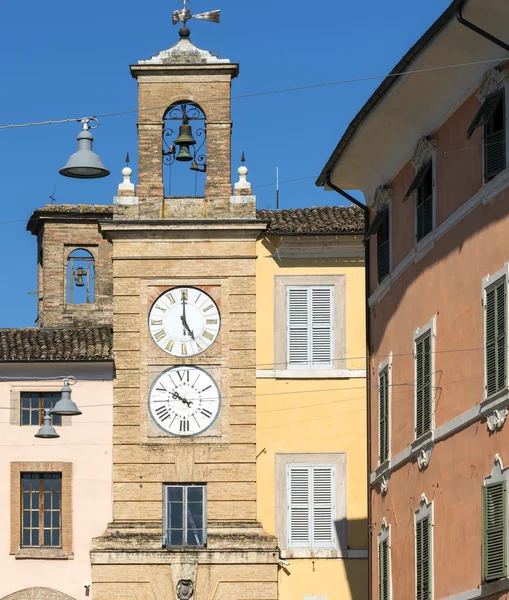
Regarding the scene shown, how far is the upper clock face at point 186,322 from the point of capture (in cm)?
3997

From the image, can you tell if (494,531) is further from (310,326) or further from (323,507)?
(310,326)

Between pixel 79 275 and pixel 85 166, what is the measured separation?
3011cm

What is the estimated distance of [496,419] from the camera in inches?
835

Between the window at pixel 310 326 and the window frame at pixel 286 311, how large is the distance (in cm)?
8

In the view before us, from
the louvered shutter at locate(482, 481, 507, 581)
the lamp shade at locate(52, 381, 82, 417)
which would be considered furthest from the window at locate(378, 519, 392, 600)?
the lamp shade at locate(52, 381, 82, 417)

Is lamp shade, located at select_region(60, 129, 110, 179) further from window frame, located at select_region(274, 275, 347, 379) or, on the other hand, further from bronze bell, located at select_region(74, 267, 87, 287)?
bronze bell, located at select_region(74, 267, 87, 287)

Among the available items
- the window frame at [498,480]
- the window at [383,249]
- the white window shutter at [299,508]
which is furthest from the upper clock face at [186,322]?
the window frame at [498,480]

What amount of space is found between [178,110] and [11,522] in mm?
9126

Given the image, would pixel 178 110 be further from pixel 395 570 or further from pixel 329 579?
pixel 395 570

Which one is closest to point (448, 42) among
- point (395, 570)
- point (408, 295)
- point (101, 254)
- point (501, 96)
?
point (501, 96)

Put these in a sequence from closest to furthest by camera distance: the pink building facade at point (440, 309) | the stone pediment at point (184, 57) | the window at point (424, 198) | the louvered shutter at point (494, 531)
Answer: the louvered shutter at point (494, 531) → the pink building facade at point (440, 309) → the window at point (424, 198) → the stone pediment at point (184, 57)

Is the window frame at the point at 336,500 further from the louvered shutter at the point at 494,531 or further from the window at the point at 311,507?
the louvered shutter at the point at 494,531

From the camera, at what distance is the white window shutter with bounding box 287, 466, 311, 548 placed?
1538 inches

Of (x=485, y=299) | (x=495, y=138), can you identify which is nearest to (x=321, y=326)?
(x=485, y=299)
